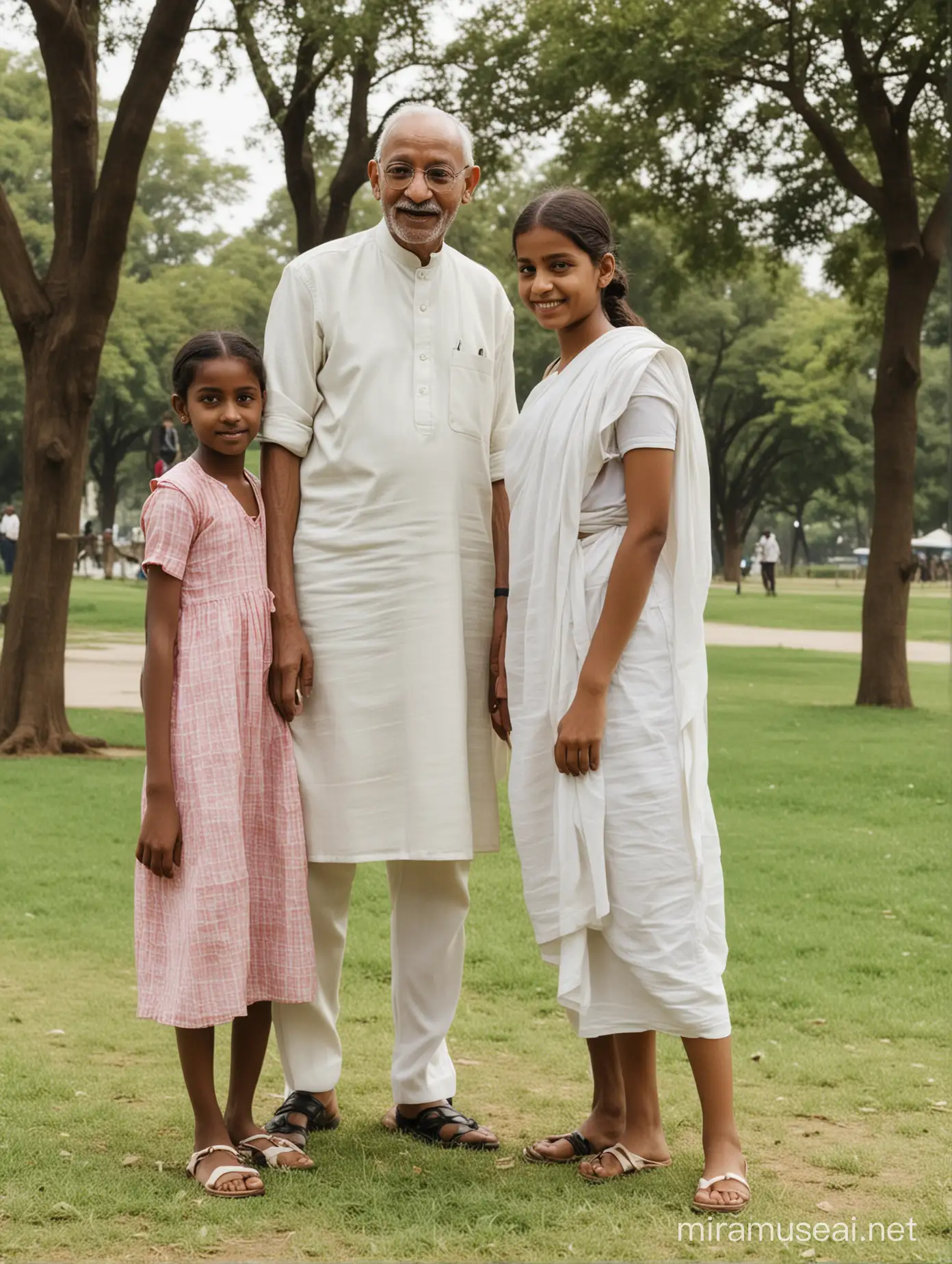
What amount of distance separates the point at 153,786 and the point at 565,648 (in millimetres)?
1017

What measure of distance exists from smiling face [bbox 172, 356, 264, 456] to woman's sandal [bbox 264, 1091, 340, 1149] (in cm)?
167

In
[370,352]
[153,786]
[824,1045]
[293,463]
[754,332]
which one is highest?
[754,332]

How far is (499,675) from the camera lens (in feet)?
13.6

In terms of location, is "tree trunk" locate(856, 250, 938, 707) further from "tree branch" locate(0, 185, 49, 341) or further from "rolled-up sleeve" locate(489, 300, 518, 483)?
"rolled-up sleeve" locate(489, 300, 518, 483)

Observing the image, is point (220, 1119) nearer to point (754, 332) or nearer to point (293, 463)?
point (293, 463)

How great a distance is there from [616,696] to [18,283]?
876 cm

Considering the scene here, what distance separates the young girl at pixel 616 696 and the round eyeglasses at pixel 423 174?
0.86 feet

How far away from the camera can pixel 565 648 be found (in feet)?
12.5

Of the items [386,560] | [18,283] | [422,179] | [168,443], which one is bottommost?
[386,560]

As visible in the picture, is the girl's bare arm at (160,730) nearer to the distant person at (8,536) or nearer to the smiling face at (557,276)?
the smiling face at (557,276)

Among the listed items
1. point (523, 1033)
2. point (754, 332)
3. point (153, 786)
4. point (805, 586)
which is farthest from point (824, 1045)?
point (805, 586)

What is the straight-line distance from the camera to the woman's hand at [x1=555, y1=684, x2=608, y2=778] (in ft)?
12.1

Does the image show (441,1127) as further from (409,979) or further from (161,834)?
(161,834)

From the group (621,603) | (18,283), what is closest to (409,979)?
(621,603)
